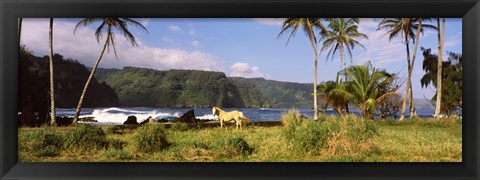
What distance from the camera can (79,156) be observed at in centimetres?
397

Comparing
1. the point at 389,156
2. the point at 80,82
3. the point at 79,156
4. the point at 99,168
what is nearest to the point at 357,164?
the point at 389,156

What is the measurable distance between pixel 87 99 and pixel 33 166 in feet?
3.09

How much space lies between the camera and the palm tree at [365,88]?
172 inches

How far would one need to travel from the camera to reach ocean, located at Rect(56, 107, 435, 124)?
4242mm

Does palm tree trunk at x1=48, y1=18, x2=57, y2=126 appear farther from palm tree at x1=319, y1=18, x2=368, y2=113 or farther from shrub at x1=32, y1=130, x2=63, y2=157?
palm tree at x1=319, y1=18, x2=368, y2=113

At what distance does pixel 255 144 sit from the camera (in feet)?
13.6

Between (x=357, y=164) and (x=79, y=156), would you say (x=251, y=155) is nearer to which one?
(x=357, y=164)

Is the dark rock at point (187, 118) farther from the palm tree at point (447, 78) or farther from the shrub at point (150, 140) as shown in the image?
the palm tree at point (447, 78)

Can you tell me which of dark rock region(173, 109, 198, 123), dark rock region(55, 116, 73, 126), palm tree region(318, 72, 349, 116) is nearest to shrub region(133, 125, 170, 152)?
dark rock region(173, 109, 198, 123)

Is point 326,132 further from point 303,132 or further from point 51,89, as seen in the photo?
point 51,89

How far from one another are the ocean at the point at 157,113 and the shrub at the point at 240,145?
14.7 inches

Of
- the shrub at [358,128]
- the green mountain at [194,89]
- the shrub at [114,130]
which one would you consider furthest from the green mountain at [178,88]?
the shrub at [358,128]

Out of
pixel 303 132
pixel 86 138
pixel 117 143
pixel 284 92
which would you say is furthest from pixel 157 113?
pixel 303 132

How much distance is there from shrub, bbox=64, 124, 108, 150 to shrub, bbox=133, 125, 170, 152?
36 centimetres
